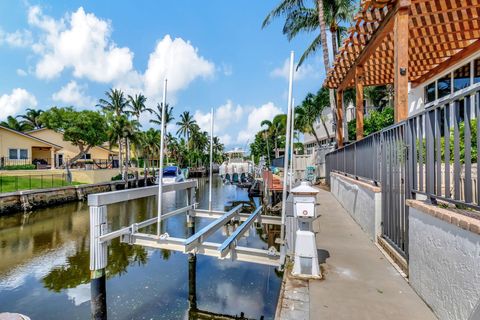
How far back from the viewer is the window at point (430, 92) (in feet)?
34.6

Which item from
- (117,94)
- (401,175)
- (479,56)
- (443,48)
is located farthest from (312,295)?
(117,94)

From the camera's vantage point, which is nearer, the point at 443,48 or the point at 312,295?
the point at 312,295

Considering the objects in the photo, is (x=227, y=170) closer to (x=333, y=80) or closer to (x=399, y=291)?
(x=333, y=80)

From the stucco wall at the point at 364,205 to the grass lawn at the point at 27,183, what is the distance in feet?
71.5

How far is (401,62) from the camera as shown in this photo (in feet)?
16.1

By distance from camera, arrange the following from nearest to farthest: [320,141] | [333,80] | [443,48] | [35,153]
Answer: [443,48]
[333,80]
[320,141]
[35,153]

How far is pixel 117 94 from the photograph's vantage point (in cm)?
4491

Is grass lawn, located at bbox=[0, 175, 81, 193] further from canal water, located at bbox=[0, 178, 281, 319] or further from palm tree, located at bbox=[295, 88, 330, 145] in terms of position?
palm tree, located at bbox=[295, 88, 330, 145]

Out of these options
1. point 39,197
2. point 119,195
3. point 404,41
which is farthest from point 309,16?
point 39,197

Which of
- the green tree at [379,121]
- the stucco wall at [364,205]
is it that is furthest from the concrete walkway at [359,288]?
the green tree at [379,121]

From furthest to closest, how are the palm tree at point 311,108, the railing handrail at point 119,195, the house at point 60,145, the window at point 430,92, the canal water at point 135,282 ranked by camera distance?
the house at point 60,145, the palm tree at point 311,108, the window at point 430,92, the canal water at point 135,282, the railing handrail at point 119,195

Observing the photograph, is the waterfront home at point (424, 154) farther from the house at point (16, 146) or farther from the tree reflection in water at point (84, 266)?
the house at point (16, 146)

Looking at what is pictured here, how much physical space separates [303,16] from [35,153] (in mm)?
35375

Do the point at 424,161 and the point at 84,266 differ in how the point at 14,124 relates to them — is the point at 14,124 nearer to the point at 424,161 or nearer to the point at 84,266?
the point at 84,266
